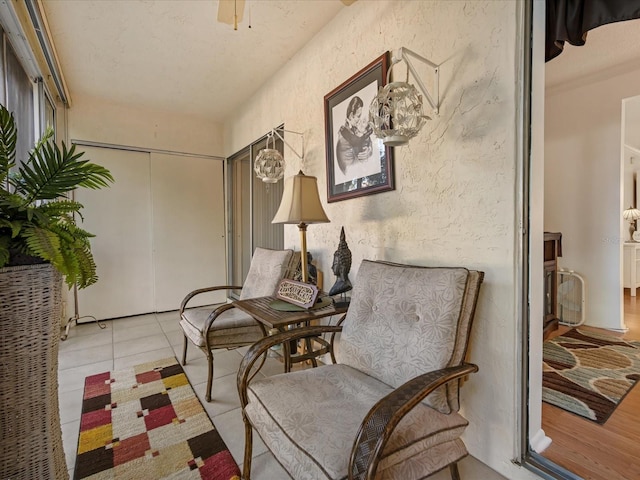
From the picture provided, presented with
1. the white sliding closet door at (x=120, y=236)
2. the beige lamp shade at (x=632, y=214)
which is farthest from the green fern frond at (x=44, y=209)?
the beige lamp shade at (x=632, y=214)

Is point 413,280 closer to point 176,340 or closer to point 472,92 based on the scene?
point 472,92

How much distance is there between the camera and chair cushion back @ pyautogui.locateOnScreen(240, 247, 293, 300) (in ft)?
8.04

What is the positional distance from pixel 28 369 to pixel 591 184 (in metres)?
4.38

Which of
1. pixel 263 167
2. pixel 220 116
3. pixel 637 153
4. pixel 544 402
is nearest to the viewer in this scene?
pixel 544 402

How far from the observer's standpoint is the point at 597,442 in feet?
4.99

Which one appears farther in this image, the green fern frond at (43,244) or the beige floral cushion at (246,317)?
the beige floral cushion at (246,317)

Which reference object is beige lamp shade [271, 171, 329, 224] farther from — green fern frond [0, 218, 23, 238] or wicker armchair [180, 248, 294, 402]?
green fern frond [0, 218, 23, 238]

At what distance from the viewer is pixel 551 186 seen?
3.47 meters

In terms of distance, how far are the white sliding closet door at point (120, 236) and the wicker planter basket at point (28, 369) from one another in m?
3.18

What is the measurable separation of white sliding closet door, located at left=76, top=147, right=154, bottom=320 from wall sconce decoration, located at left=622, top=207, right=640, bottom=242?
7020mm

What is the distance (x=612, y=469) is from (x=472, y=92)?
1.75 meters

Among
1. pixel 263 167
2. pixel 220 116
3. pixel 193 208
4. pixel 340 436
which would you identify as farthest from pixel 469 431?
pixel 220 116

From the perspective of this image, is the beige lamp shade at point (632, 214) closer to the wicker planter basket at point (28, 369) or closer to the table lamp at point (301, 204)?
the table lamp at point (301, 204)

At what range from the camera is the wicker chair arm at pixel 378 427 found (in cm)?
84
